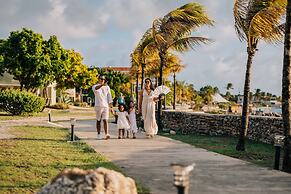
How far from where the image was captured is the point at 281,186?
Result: 7.01 meters

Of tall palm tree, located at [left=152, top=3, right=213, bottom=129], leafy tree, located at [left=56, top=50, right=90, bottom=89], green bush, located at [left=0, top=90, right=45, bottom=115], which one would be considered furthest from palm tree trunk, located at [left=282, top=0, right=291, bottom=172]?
leafy tree, located at [left=56, top=50, right=90, bottom=89]

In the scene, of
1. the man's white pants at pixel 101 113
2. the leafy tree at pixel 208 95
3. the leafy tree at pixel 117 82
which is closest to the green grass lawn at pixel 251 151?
the man's white pants at pixel 101 113

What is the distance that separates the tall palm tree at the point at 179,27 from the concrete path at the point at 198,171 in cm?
823

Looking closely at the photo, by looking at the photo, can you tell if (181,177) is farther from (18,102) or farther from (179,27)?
(18,102)

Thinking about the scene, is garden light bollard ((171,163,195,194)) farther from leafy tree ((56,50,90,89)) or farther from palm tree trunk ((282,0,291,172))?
leafy tree ((56,50,90,89))

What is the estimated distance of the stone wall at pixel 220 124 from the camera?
14.8m

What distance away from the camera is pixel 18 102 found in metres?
30.1

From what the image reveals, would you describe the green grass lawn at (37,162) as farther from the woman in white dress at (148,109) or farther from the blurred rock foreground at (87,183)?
the woman in white dress at (148,109)

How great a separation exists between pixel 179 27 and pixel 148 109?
562 centimetres

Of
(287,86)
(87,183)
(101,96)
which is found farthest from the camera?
(101,96)

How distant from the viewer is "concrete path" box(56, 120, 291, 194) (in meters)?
6.80

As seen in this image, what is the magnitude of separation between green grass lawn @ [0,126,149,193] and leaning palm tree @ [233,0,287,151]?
198 inches

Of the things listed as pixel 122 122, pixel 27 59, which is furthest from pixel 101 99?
pixel 27 59

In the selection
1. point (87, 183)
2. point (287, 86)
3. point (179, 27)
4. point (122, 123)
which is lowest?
point (87, 183)
